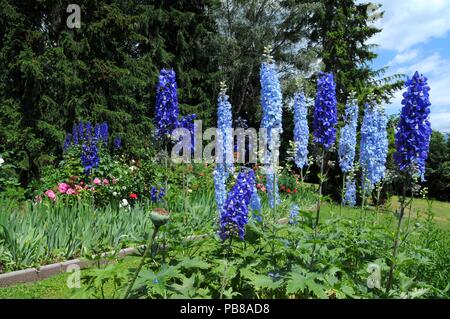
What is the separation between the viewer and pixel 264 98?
169 inches

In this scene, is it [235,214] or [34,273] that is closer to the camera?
[235,214]

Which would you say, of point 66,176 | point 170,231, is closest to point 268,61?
point 170,231

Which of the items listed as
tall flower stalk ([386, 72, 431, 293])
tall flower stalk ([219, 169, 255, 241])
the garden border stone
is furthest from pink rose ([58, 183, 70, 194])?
tall flower stalk ([386, 72, 431, 293])

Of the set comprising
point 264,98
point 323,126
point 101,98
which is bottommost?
point 323,126

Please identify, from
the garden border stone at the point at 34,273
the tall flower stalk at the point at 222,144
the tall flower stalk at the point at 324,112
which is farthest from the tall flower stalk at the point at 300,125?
the garden border stone at the point at 34,273

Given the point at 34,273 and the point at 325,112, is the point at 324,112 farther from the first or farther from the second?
the point at 34,273

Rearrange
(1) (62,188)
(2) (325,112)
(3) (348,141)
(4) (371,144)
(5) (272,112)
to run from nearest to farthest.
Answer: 1. (2) (325,112)
2. (5) (272,112)
3. (4) (371,144)
4. (3) (348,141)
5. (1) (62,188)

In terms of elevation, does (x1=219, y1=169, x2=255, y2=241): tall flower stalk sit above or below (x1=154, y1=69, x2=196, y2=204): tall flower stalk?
below

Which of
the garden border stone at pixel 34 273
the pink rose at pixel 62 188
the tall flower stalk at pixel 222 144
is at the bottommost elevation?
the garden border stone at pixel 34 273

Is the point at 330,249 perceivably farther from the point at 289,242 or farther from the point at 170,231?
the point at 170,231

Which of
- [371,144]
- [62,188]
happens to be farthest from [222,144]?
[62,188]

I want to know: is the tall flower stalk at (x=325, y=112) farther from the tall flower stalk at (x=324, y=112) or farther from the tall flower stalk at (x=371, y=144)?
the tall flower stalk at (x=371, y=144)

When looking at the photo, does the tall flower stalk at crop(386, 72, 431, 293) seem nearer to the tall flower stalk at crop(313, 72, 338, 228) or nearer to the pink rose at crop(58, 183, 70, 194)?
the tall flower stalk at crop(313, 72, 338, 228)
